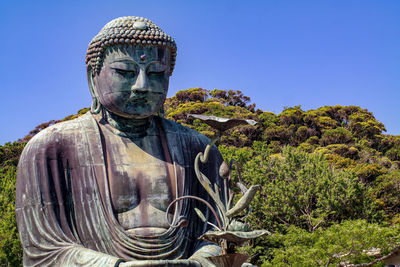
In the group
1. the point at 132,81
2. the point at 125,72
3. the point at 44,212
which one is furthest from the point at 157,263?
the point at 125,72

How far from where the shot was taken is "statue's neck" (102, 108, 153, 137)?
8374 mm

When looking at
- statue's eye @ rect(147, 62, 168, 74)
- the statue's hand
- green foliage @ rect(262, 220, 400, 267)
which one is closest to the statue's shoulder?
statue's eye @ rect(147, 62, 168, 74)

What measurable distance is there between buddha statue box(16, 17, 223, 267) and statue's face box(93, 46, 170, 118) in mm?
12

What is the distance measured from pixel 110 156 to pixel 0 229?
19728mm

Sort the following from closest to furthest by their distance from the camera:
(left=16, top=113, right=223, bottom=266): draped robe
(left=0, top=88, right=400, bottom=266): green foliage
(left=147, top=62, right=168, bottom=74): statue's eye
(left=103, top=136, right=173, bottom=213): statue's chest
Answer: (left=16, top=113, right=223, bottom=266): draped robe, (left=103, top=136, right=173, bottom=213): statue's chest, (left=147, top=62, right=168, bottom=74): statue's eye, (left=0, top=88, right=400, bottom=266): green foliage

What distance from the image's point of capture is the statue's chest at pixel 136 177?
7.84 metres

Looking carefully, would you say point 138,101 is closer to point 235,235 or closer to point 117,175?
point 117,175

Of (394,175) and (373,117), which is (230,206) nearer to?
(394,175)

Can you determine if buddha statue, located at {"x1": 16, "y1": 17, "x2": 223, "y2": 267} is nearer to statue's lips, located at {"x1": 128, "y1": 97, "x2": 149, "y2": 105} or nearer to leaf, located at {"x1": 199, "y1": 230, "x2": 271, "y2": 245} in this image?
statue's lips, located at {"x1": 128, "y1": 97, "x2": 149, "y2": 105}

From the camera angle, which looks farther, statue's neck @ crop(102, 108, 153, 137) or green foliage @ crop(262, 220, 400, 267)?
green foliage @ crop(262, 220, 400, 267)

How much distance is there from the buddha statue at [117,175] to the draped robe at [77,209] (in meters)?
0.01

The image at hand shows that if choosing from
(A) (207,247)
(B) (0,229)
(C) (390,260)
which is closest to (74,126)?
(A) (207,247)

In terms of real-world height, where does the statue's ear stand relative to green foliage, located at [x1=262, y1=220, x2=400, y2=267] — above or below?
above

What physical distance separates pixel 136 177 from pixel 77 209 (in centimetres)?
80
